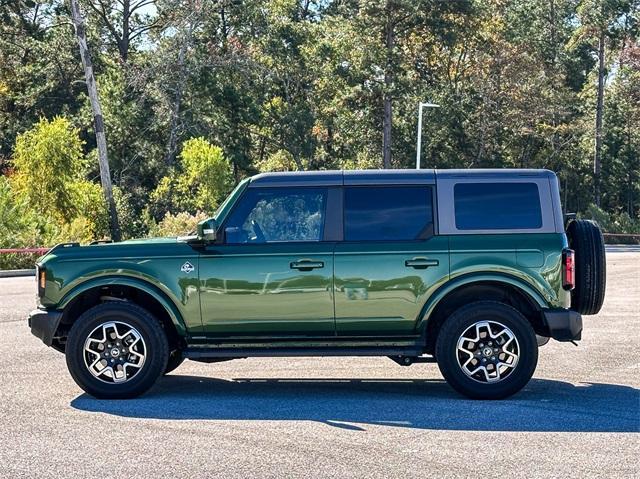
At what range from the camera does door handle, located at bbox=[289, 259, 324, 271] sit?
30.6 ft

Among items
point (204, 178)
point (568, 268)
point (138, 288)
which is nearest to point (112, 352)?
point (138, 288)

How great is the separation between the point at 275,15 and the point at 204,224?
188ft

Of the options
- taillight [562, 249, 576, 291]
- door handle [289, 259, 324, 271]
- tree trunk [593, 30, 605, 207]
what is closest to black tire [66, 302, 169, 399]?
door handle [289, 259, 324, 271]

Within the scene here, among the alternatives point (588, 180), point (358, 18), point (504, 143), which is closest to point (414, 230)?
point (358, 18)

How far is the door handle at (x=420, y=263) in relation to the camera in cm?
931

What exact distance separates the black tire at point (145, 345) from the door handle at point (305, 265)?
50.7 inches

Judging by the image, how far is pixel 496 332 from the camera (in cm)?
927

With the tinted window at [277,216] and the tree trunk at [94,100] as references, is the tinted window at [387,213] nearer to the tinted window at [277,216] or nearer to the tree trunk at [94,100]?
the tinted window at [277,216]

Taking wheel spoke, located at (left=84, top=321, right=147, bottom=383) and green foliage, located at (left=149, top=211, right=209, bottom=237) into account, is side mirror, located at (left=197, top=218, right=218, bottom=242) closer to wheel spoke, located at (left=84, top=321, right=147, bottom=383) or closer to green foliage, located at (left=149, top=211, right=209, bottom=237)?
wheel spoke, located at (left=84, top=321, right=147, bottom=383)

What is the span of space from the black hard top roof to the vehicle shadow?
74.3 inches

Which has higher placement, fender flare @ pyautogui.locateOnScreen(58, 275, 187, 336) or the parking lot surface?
fender flare @ pyautogui.locateOnScreen(58, 275, 187, 336)

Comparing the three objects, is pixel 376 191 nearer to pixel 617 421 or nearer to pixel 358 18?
pixel 617 421

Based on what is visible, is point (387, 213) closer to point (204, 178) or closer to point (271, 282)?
point (271, 282)

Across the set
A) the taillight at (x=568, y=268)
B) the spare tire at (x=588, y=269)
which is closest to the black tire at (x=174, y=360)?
the taillight at (x=568, y=268)
